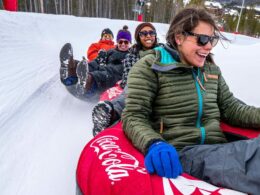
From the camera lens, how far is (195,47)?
145 centimetres

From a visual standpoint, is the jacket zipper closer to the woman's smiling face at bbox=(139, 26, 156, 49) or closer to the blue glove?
the blue glove

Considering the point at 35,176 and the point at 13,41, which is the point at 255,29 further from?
the point at 35,176

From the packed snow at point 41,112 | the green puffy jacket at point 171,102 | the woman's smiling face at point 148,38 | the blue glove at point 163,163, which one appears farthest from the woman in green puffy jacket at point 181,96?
the woman's smiling face at point 148,38

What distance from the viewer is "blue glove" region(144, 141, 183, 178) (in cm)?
112

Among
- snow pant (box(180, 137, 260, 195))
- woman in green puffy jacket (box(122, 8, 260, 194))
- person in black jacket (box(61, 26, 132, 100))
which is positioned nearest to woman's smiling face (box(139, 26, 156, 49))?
person in black jacket (box(61, 26, 132, 100))

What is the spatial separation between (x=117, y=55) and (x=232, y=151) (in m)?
2.83

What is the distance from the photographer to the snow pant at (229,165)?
3.54ft

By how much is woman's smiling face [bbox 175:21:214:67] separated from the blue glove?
53 centimetres

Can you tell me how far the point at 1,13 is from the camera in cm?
631

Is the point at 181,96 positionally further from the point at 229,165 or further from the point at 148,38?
the point at 148,38

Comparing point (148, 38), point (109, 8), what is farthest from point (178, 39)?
point (109, 8)

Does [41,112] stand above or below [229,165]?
below

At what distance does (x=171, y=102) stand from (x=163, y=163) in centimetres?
44

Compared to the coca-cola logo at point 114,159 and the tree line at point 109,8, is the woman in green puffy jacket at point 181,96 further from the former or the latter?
the tree line at point 109,8
